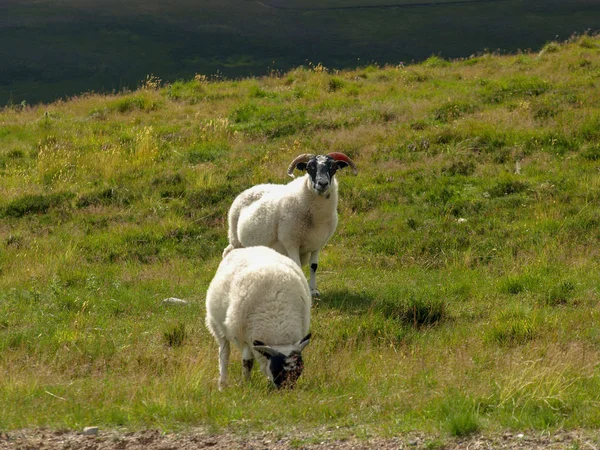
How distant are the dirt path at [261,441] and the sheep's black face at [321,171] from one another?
253 inches

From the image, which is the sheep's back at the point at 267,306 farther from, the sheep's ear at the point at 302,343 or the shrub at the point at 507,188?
the shrub at the point at 507,188

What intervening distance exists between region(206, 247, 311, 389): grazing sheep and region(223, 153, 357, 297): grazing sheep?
12.5 ft

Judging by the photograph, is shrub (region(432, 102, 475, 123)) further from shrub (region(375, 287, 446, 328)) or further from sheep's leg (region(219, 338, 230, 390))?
sheep's leg (region(219, 338, 230, 390))

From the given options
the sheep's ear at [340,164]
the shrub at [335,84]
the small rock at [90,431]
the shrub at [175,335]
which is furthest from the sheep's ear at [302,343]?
the shrub at [335,84]

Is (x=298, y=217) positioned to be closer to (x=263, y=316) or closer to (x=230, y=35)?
(x=263, y=316)

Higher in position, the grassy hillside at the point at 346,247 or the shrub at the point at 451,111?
the shrub at the point at 451,111

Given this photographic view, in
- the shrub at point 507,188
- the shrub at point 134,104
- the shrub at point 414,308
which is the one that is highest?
the shrub at point 134,104

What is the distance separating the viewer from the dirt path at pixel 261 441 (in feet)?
18.7

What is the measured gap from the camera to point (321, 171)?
1221 centimetres

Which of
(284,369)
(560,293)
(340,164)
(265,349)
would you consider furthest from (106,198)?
(284,369)

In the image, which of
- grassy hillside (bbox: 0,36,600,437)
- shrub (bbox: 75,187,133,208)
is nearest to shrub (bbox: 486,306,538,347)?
grassy hillside (bbox: 0,36,600,437)

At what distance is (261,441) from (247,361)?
7.37 ft

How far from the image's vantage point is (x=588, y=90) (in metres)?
21.6

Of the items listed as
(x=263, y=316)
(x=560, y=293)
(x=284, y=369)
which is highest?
(x=263, y=316)
